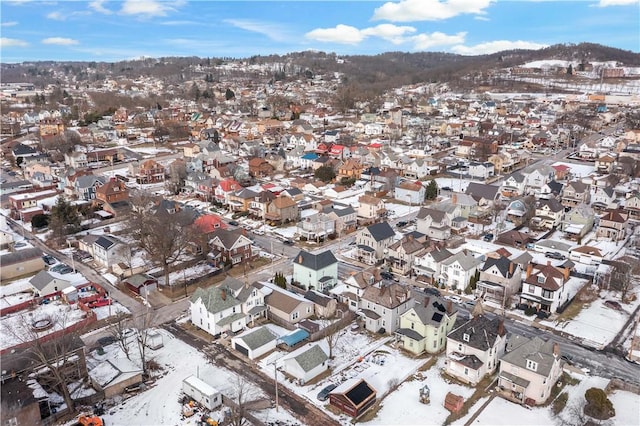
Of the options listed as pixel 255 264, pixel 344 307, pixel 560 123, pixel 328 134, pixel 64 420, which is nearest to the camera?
pixel 64 420

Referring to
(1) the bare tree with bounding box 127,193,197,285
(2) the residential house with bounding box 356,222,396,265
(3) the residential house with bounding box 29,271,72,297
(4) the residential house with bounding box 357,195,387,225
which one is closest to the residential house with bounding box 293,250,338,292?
(2) the residential house with bounding box 356,222,396,265

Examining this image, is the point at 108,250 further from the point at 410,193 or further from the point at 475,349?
the point at 410,193

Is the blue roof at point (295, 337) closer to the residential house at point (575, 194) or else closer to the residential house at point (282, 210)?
the residential house at point (282, 210)

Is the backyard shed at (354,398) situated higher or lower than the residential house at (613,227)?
lower

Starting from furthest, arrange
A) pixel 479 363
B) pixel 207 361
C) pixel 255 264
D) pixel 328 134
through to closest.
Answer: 1. pixel 328 134
2. pixel 255 264
3. pixel 207 361
4. pixel 479 363

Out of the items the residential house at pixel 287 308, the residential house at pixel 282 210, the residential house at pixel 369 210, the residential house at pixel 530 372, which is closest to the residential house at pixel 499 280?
the residential house at pixel 530 372

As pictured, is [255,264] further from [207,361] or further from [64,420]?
[64,420]

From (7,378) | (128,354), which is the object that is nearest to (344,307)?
(128,354)
